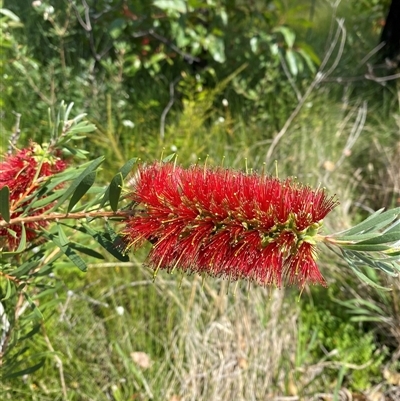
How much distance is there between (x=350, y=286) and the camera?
2.06m

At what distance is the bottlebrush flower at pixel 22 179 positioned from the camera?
0.70 metres

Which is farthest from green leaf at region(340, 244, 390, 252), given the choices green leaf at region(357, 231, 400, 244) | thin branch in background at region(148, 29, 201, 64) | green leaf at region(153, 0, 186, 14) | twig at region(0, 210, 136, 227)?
thin branch in background at region(148, 29, 201, 64)

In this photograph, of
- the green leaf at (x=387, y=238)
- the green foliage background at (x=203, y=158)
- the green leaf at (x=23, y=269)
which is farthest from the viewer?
the green foliage background at (x=203, y=158)

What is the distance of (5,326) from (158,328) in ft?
2.68

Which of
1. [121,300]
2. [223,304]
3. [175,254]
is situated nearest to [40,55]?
[121,300]

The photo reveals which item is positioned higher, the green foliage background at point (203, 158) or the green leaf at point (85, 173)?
the green leaf at point (85, 173)

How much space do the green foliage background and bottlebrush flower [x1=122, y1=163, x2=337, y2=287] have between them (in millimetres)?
349

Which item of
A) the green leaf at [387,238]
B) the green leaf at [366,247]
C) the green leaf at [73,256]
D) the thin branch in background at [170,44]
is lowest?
the thin branch in background at [170,44]

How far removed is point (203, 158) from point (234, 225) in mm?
1772

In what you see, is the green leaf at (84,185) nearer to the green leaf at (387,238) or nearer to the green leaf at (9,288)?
the green leaf at (9,288)

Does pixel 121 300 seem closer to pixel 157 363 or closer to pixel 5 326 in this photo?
pixel 157 363

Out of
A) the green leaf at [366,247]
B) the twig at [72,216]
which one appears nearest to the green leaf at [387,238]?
the green leaf at [366,247]

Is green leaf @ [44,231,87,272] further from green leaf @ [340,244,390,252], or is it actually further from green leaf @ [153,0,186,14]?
green leaf @ [153,0,186,14]

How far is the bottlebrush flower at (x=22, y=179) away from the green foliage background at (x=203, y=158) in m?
0.27
